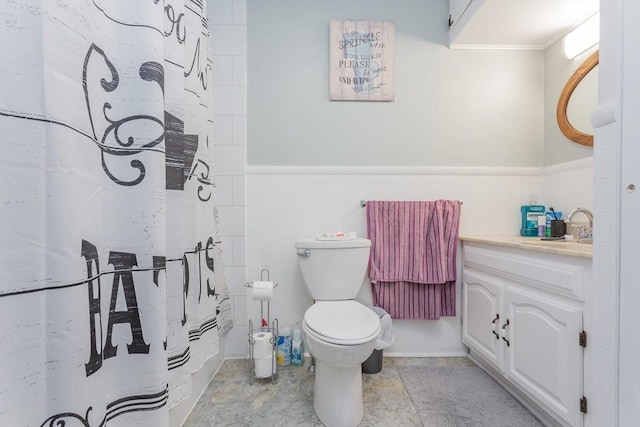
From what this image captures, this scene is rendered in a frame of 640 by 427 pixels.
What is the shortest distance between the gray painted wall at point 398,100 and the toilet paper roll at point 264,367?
1144 mm

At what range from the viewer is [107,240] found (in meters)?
0.69

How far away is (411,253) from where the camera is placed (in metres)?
1.76

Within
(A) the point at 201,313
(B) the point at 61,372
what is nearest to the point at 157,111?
(B) the point at 61,372

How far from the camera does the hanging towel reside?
69.1 inches

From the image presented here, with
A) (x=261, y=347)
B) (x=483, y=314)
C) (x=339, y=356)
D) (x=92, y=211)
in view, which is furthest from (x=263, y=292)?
(x=483, y=314)

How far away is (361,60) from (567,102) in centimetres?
123

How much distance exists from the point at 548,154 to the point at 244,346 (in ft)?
7.44

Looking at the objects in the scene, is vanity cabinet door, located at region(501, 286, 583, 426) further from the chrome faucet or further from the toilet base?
the toilet base

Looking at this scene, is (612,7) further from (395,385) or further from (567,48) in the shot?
(395,385)

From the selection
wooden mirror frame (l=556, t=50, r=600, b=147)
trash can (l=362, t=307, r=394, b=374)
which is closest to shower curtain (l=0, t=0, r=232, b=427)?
trash can (l=362, t=307, r=394, b=374)

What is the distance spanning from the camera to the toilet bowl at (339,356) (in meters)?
1.11

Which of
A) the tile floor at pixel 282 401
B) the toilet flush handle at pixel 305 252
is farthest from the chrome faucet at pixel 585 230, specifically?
the toilet flush handle at pixel 305 252

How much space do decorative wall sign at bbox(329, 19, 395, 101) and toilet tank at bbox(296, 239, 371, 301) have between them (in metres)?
0.94

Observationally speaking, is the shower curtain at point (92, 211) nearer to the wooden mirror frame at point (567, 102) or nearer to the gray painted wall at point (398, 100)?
the gray painted wall at point (398, 100)
